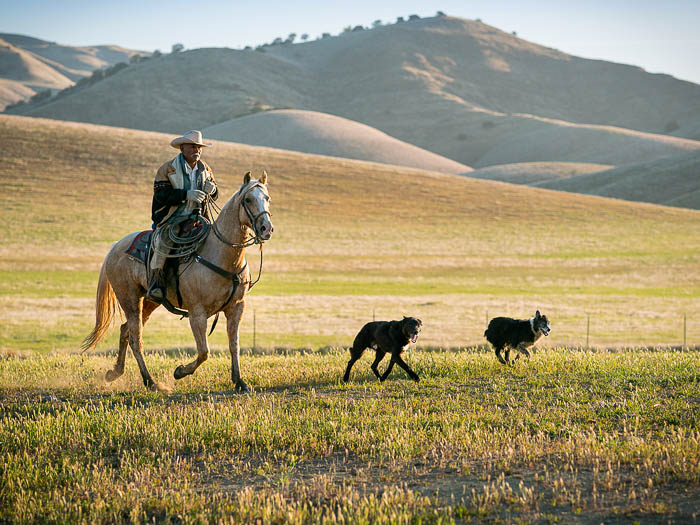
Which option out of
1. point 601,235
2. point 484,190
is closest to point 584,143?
point 484,190

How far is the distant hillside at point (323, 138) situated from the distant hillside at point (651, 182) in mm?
41881

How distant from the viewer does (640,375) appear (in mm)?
11688

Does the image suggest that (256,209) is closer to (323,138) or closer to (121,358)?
(121,358)

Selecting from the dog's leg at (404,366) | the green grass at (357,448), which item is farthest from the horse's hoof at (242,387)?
the dog's leg at (404,366)

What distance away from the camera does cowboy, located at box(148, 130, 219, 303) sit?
1120 centimetres

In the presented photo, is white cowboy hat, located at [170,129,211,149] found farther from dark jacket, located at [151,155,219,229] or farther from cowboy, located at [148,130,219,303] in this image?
dark jacket, located at [151,155,219,229]

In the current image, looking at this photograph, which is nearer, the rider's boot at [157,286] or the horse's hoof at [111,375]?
the rider's boot at [157,286]

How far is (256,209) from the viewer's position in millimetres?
10258

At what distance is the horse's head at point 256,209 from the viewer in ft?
32.8

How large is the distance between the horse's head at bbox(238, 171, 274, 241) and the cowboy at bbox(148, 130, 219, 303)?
3.16ft

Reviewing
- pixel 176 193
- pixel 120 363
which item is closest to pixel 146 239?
pixel 176 193

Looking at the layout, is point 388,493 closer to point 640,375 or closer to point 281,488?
point 281,488

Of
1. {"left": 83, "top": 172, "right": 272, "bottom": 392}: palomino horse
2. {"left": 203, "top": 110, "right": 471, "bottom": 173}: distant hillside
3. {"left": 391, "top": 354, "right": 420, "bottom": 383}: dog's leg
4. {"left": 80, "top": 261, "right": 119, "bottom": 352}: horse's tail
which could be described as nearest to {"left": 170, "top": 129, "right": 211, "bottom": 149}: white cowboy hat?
{"left": 83, "top": 172, "right": 272, "bottom": 392}: palomino horse

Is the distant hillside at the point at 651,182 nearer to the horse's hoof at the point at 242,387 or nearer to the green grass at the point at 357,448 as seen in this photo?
the green grass at the point at 357,448
